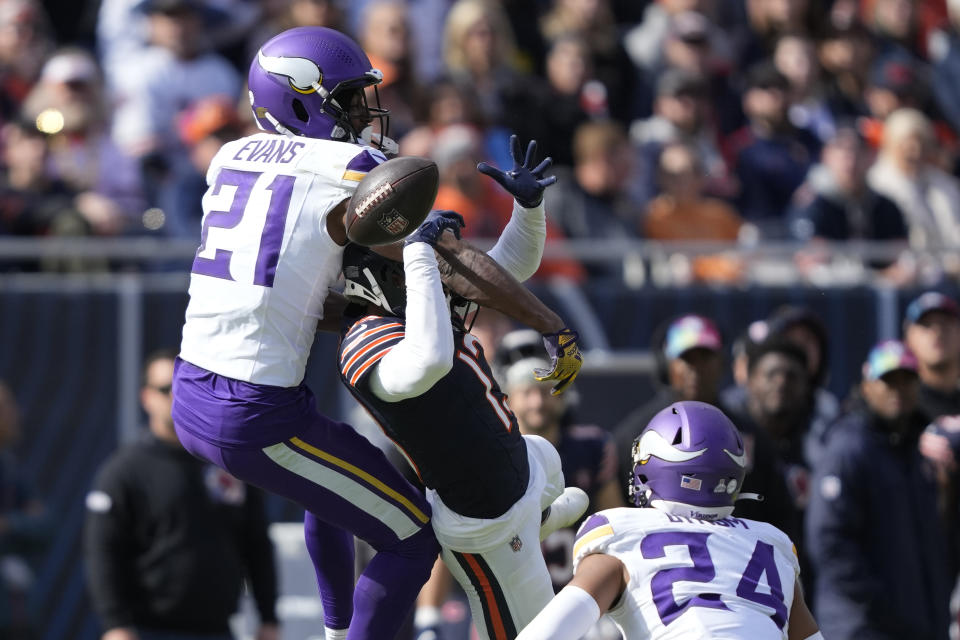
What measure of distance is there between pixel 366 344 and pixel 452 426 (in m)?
0.35

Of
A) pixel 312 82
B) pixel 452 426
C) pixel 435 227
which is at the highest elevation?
pixel 312 82

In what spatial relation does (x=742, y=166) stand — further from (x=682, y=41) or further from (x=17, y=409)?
(x=17, y=409)

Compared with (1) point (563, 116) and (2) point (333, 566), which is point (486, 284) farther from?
(1) point (563, 116)

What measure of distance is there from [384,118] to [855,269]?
5386 mm

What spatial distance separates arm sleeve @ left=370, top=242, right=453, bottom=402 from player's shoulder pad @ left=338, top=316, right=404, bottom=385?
0.25 ft

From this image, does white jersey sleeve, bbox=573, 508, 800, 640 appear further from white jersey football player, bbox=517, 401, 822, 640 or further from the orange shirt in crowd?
the orange shirt in crowd

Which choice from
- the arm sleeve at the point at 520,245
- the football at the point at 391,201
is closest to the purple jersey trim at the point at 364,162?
the football at the point at 391,201

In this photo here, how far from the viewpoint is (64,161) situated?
976cm

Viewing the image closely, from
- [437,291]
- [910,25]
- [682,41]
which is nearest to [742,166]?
[682,41]

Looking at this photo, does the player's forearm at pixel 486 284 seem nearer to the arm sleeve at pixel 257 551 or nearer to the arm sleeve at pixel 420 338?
the arm sleeve at pixel 420 338

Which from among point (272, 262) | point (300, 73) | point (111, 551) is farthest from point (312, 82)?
point (111, 551)

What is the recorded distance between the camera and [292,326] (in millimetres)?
4855

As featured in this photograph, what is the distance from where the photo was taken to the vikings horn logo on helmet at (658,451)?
4.62m

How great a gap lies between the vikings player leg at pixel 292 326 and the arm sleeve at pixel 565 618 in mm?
788
